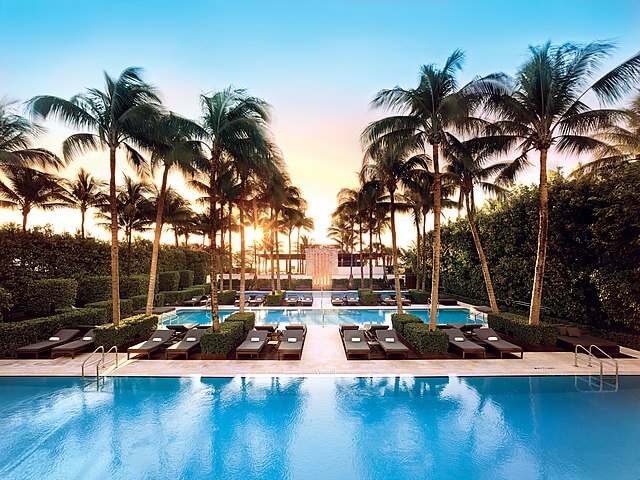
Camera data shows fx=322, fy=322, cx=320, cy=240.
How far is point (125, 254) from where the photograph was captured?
22281mm

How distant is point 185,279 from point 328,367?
22425 millimetres

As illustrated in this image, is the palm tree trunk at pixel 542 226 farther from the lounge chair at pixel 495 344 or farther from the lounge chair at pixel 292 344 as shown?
the lounge chair at pixel 292 344

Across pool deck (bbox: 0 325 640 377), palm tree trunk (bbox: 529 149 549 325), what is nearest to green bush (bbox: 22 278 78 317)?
pool deck (bbox: 0 325 640 377)

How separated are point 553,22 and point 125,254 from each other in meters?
25.7

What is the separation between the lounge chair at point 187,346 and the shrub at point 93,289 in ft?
27.7

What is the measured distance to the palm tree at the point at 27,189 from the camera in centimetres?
1881

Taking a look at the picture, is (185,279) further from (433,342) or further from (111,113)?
(433,342)

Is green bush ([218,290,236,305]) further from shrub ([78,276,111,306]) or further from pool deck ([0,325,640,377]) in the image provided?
pool deck ([0,325,640,377])

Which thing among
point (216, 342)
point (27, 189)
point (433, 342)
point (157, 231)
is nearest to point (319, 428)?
point (216, 342)

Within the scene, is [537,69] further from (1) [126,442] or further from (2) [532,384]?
(1) [126,442]

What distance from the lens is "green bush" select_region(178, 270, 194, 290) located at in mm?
28672

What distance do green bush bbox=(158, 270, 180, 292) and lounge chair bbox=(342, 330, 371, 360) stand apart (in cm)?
1736

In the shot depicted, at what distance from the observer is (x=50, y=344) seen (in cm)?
1166

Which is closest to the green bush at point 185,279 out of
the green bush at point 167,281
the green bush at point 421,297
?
the green bush at point 167,281
